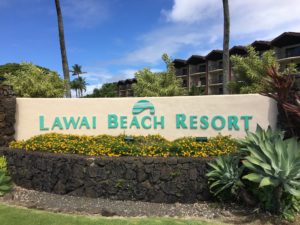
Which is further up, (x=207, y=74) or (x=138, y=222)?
(x=207, y=74)

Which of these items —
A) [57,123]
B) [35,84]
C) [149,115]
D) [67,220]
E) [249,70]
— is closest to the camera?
[67,220]

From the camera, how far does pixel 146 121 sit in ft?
32.1

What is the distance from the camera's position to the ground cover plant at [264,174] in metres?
5.88

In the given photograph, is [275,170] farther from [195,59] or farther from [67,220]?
[195,59]

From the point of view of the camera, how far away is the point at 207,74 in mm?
60500

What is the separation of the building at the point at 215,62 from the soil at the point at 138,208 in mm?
41474

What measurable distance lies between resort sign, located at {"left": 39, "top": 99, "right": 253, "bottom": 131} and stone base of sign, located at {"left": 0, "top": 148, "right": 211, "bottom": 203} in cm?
198

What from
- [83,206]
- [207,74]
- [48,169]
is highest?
[207,74]

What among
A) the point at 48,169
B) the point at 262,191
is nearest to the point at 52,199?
the point at 48,169

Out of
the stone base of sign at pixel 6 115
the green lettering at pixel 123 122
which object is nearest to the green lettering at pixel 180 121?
the green lettering at pixel 123 122

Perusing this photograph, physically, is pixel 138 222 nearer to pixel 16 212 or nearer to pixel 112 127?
pixel 16 212

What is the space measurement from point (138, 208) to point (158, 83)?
10.3 m

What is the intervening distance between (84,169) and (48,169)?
3.31ft

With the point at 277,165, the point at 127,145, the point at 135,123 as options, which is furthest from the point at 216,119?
the point at 277,165
